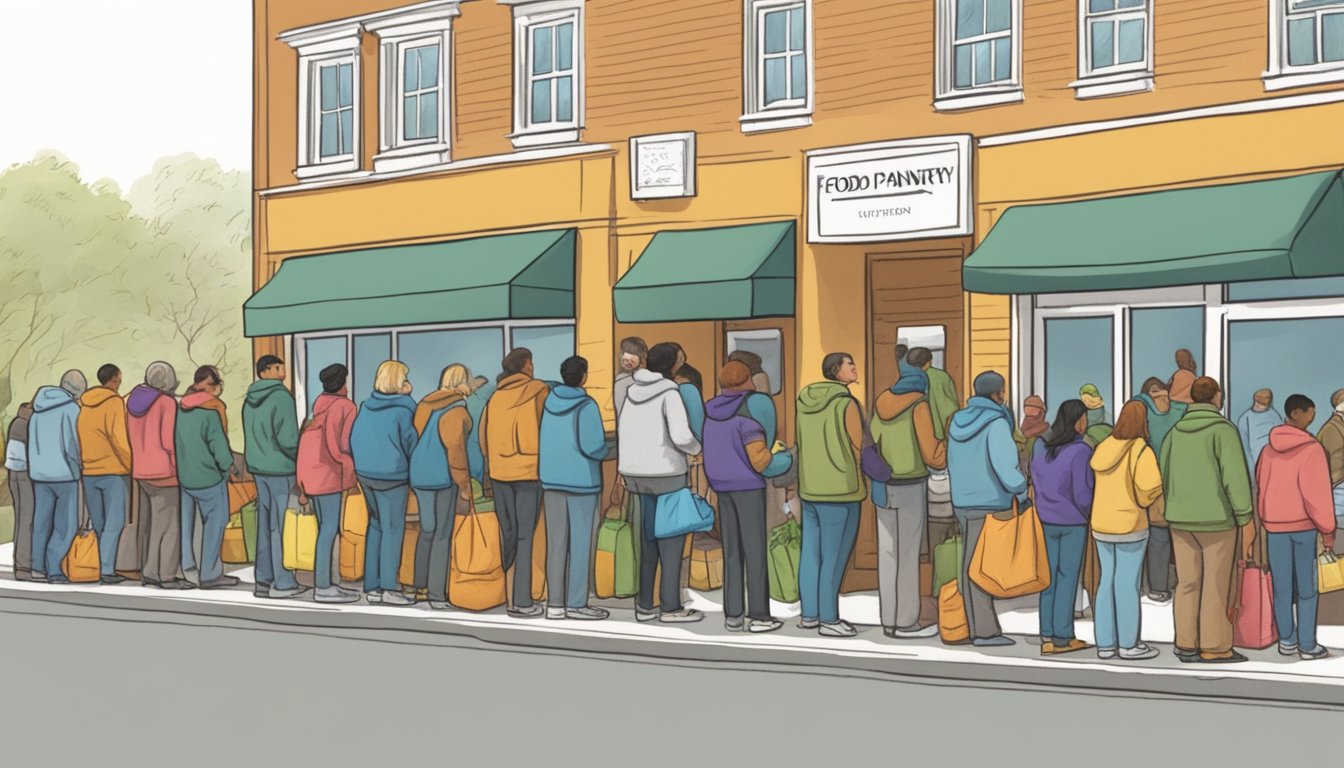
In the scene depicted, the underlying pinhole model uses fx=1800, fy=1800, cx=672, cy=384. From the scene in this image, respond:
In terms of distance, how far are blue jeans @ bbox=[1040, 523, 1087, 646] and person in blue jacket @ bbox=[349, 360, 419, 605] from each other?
5.06 meters

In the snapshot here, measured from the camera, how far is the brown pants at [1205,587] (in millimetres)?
10969

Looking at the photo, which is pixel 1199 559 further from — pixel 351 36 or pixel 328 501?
pixel 351 36

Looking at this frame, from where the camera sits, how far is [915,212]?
16.0 m

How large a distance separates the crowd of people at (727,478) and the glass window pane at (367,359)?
483cm

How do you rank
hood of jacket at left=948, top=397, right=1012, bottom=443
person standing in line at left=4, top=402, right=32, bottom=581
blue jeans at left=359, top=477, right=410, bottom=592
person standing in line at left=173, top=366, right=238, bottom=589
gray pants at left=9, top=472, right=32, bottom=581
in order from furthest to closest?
gray pants at left=9, top=472, right=32, bottom=581, person standing in line at left=4, top=402, right=32, bottom=581, person standing in line at left=173, top=366, right=238, bottom=589, blue jeans at left=359, top=477, right=410, bottom=592, hood of jacket at left=948, top=397, right=1012, bottom=443

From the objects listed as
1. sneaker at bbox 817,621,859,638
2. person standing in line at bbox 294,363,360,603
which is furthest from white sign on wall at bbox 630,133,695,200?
sneaker at bbox 817,621,859,638

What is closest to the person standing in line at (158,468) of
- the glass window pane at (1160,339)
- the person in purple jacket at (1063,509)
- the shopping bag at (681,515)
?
the shopping bag at (681,515)

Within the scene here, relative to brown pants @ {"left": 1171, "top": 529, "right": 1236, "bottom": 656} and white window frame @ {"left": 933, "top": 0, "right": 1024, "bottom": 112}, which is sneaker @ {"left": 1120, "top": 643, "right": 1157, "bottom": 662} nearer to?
brown pants @ {"left": 1171, "top": 529, "right": 1236, "bottom": 656}

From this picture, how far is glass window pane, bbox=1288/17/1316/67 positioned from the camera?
1416cm

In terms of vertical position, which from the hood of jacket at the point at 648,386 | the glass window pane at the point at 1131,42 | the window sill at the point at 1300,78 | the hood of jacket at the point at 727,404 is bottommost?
the hood of jacket at the point at 727,404

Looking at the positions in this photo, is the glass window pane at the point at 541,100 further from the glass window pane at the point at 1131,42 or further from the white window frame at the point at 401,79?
the glass window pane at the point at 1131,42

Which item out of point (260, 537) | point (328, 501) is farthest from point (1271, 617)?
point (260, 537)

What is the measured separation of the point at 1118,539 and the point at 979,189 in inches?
217

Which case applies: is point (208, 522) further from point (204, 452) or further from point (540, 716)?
point (540, 716)
